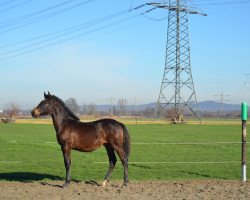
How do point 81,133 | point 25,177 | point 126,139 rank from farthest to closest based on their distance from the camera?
point 25,177
point 126,139
point 81,133

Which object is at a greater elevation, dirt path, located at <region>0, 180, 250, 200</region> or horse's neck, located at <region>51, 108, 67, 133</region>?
horse's neck, located at <region>51, 108, 67, 133</region>

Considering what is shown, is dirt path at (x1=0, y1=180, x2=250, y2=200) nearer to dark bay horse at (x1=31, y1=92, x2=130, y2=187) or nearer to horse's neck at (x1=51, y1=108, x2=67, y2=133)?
dark bay horse at (x1=31, y1=92, x2=130, y2=187)

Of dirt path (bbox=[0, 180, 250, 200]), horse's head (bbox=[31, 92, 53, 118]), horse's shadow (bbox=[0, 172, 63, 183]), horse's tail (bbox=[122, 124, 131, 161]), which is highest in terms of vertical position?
horse's head (bbox=[31, 92, 53, 118])

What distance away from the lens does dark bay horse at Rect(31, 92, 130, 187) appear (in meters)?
10.3

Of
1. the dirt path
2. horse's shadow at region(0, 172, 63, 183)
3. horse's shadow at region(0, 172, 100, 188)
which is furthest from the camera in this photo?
horse's shadow at region(0, 172, 63, 183)

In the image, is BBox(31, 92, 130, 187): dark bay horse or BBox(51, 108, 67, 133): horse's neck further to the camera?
BBox(51, 108, 67, 133): horse's neck

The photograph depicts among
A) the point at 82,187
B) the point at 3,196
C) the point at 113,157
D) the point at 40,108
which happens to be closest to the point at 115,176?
the point at 113,157

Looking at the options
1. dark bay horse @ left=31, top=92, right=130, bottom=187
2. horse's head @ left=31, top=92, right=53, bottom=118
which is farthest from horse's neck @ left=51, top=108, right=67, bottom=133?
horse's head @ left=31, top=92, right=53, bottom=118

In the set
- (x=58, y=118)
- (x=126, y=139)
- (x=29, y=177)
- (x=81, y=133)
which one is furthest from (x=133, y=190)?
(x=29, y=177)

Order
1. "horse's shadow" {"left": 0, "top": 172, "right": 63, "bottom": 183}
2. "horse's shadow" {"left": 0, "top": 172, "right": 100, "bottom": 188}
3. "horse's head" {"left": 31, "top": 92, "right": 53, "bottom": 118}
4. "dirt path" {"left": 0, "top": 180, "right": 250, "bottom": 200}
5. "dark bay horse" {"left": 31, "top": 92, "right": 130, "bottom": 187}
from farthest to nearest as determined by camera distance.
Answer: "horse's shadow" {"left": 0, "top": 172, "right": 63, "bottom": 183} < "horse's shadow" {"left": 0, "top": 172, "right": 100, "bottom": 188} < "horse's head" {"left": 31, "top": 92, "right": 53, "bottom": 118} < "dark bay horse" {"left": 31, "top": 92, "right": 130, "bottom": 187} < "dirt path" {"left": 0, "top": 180, "right": 250, "bottom": 200}

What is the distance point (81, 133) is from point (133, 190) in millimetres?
1863

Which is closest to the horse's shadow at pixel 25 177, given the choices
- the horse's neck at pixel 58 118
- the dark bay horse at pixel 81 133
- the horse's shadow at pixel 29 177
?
the horse's shadow at pixel 29 177

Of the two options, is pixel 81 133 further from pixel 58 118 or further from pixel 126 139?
pixel 126 139

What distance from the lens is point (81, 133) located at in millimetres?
10398
